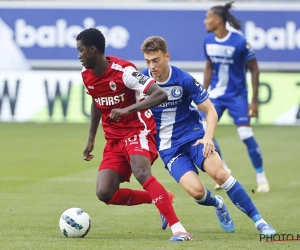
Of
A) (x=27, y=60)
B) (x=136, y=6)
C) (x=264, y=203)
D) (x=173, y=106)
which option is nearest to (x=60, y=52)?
(x=27, y=60)

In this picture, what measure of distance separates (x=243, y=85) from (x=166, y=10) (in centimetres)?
1061

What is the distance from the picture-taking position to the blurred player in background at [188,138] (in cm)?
729

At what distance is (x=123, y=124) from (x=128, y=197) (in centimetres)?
69

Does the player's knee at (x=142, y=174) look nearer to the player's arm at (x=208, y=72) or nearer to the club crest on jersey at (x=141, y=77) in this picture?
the club crest on jersey at (x=141, y=77)

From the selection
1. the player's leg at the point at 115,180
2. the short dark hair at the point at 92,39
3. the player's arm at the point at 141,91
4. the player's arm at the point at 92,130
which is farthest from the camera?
the player's arm at the point at 92,130

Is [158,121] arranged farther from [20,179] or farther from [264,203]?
[20,179]

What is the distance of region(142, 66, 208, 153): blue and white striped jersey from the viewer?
24.9 feet

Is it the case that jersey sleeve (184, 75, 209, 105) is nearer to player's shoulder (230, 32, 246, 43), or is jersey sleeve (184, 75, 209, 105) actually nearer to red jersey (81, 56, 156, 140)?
red jersey (81, 56, 156, 140)

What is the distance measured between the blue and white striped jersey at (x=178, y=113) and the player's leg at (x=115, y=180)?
42cm

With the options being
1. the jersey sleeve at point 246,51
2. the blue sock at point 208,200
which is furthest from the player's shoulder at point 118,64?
the jersey sleeve at point 246,51

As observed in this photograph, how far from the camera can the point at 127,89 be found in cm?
745

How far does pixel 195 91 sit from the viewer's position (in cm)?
753

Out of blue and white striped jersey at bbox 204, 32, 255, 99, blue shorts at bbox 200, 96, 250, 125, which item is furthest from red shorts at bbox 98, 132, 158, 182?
blue and white striped jersey at bbox 204, 32, 255, 99

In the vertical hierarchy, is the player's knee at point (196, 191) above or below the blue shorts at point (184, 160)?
below
